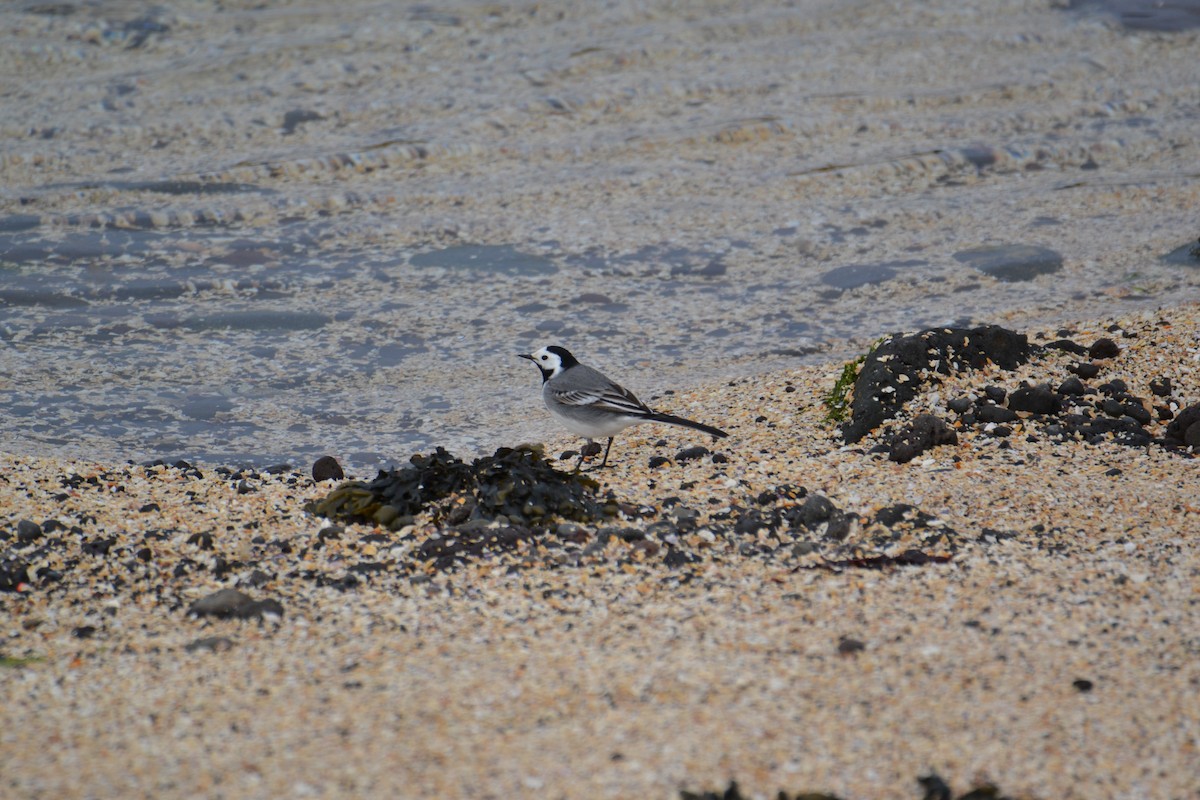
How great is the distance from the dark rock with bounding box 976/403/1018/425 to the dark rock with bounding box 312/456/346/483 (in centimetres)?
272

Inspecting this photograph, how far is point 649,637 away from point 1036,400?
8.00 feet

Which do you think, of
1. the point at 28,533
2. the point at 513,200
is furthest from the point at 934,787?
the point at 513,200

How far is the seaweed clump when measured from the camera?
4.62 meters

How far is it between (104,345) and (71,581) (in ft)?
11.0

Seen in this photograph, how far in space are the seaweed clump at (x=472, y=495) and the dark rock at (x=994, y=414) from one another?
5.44ft

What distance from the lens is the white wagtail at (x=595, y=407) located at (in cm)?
540

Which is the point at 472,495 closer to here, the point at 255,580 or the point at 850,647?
the point at 255,580

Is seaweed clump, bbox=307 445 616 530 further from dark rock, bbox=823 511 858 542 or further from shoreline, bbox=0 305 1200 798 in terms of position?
dark rock, bbox=823 511 858 542

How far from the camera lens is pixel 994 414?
5246mm

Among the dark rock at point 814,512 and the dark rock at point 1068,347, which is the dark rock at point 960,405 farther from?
the dark rock at point 814,512

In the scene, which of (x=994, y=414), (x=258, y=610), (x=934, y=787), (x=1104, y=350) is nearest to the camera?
(x=934, y=787)

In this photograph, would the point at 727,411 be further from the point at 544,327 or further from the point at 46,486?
the point at 46,486

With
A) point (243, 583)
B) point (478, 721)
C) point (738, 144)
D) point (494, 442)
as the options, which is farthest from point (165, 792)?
point (738, 144)

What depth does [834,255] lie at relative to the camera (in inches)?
333
